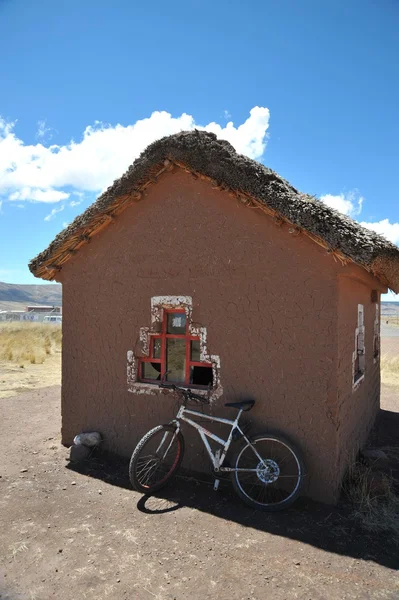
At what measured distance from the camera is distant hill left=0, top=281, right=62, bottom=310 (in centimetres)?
11881

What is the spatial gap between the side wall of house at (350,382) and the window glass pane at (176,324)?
1.97 m

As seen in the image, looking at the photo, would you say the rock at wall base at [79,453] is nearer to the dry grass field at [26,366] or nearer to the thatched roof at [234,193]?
the thatched roof at [234,193]

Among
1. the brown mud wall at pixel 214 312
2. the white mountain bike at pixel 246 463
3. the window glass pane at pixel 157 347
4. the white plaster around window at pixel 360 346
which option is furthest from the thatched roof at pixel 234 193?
the white mountain bike at pixel 246 463

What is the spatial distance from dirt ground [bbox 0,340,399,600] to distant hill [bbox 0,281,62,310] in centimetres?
11784

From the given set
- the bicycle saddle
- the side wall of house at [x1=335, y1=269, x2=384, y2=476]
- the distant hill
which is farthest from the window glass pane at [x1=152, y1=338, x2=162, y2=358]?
the distant hill

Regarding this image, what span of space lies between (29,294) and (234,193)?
444 ft

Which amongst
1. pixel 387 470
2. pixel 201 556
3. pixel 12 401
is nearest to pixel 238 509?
pixel 201 556

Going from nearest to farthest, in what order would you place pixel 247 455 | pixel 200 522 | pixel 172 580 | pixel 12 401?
pixel 172 580 → pixel 200 522 → pixel 247 455 → pixel 12 401

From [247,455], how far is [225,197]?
9.72 ft

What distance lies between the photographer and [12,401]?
9336 millimetres

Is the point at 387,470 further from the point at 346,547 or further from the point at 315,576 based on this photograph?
the point at 315,576

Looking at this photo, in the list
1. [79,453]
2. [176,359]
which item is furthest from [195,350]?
[79,453]

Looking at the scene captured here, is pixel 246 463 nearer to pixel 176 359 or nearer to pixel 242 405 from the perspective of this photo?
pixel 242 405

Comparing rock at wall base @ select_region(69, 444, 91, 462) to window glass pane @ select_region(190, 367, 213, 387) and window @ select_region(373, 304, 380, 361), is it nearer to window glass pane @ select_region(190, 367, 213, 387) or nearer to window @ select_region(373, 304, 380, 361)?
window glass pane @ select_region(190, 367, 213, 387)
